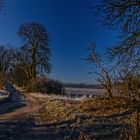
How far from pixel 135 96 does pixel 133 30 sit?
86.9 inches

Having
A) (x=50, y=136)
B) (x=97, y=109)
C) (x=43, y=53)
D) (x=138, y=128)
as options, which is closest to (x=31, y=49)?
(x=43, y=53)

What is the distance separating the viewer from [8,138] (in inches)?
513

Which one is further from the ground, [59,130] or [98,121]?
[98,121]

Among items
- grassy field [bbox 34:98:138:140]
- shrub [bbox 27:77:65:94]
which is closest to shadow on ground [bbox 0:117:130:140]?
grassy field [bbox 34:98:138:140]

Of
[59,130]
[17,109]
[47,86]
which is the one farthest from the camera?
[47,86]

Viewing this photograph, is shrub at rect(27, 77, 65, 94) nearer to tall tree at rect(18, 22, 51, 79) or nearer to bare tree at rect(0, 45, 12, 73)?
tall tree at rect(18, 22, 51, 79)

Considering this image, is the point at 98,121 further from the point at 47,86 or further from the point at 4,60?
the point at 4,60

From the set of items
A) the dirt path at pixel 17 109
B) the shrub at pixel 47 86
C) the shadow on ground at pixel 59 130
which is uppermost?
the shrub at pixel 47 86

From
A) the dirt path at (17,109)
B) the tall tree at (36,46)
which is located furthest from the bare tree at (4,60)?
the dirt path at (17,109)

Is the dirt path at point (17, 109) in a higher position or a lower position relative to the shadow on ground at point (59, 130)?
higher

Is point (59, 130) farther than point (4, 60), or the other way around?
point (4, 60)

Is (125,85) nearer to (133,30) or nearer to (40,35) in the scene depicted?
(133,30)

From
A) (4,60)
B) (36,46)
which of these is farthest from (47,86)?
(4,60)

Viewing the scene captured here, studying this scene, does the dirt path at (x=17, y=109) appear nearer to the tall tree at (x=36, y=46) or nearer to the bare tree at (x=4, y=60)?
the tall tree at (x=36, y=46)
